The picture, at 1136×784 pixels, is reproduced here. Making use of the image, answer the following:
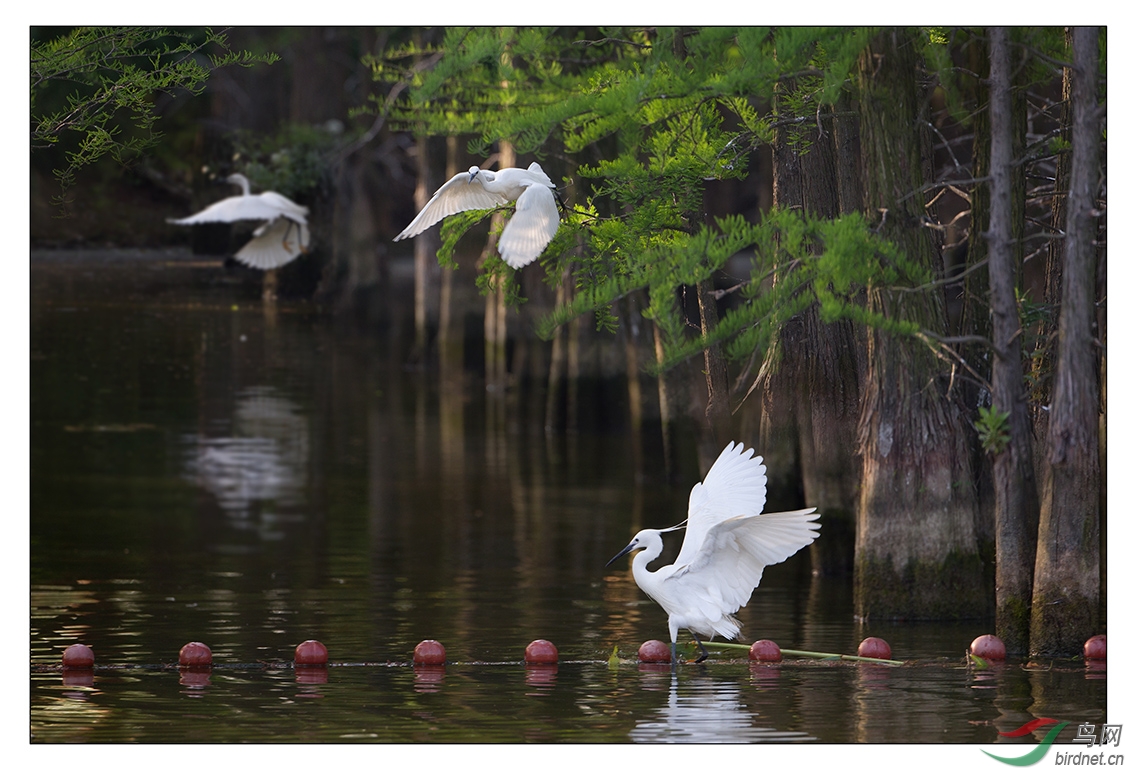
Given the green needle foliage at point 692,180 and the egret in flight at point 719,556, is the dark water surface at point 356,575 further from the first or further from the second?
the green needle foliage at point 692,180

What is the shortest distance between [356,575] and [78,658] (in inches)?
123

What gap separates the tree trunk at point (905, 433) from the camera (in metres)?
8.16

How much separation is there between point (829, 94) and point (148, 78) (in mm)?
3265

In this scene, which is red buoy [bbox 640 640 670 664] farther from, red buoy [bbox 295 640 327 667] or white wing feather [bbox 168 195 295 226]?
white wing feather [bbox 168 195 295 226]

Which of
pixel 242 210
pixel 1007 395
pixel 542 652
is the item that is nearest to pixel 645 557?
pixel 542 652

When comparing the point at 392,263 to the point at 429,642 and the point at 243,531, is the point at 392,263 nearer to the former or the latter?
the point at 243,531

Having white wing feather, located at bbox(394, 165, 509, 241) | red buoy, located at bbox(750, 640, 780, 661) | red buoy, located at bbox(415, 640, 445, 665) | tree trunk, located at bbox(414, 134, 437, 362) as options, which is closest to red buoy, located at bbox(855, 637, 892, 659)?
red buoy, located at bbox(750, 640, 780, 661)

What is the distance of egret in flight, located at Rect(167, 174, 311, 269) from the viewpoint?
1056cm

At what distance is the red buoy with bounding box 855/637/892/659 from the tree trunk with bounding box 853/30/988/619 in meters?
0.88

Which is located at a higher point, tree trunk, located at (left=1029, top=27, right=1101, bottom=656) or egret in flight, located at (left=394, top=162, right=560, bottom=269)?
egret in flight, located at (left=394, top=162, right=560, bottom=269)

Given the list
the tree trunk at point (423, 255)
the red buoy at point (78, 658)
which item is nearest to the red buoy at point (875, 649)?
the red buoy at point (78, 658)

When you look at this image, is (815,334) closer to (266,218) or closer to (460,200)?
(460,200)

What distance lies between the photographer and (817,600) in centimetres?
961

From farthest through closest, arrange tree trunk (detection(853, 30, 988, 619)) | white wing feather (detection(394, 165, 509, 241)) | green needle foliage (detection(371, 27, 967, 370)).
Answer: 1. tree trunk (detection(853, 30, 988, 619))
2. white wing feather (detection(394, 165, 509, 241))
3. green needle foliage (detection(371, 27, 967, 370))
